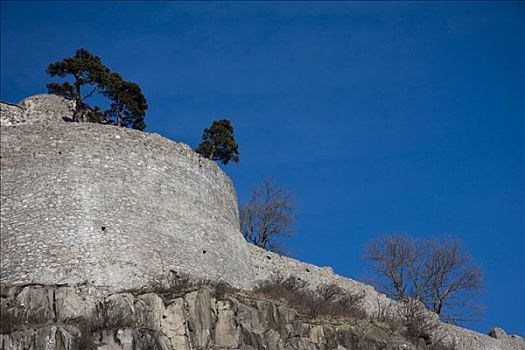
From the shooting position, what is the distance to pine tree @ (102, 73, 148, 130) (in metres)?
42.3

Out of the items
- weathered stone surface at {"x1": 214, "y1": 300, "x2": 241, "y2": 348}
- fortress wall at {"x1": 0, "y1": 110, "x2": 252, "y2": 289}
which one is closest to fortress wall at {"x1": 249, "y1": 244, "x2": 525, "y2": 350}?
fortress wall at {"x1": 0, "y1": 110, "x2": 252, "y2": 289}

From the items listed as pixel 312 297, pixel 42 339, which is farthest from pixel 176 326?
pixel 312 297

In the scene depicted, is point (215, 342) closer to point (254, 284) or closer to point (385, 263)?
point (254, 284)

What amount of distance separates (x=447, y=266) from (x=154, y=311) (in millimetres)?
26798

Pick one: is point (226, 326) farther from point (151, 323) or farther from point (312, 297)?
point (312, 297)

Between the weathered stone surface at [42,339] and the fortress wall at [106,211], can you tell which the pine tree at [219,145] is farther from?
the weathered stone surface at [42,339]

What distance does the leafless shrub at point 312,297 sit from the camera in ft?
112

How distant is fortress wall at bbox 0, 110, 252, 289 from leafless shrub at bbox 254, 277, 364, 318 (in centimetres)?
140

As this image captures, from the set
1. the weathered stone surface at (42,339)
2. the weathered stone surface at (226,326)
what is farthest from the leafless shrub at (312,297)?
the weathered stone surface at (42,339)

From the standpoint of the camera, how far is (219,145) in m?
42.1

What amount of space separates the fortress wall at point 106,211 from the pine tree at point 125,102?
316 inches

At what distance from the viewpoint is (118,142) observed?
111 ft

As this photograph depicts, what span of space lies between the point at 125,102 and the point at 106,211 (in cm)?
1215

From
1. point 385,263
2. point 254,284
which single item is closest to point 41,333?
point 254,284
